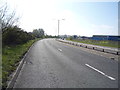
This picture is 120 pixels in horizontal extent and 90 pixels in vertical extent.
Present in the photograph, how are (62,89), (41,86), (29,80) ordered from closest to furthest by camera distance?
(62,89) < (41,86) < (29,80)

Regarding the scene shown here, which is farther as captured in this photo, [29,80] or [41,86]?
[29,80]

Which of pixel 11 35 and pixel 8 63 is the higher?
pixel 11 35

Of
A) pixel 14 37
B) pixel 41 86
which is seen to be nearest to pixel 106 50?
pixel 14 37

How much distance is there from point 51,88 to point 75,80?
1.54 m

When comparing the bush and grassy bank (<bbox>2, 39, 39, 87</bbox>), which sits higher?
the bush

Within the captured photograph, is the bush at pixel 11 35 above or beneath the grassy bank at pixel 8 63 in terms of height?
above

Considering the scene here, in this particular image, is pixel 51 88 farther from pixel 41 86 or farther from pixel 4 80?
pixel 4 80

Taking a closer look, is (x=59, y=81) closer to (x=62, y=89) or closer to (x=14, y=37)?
(x=62, y=89)

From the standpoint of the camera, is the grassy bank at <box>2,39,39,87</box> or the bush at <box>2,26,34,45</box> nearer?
the grassy bank at <box>2,39,39,87</box>

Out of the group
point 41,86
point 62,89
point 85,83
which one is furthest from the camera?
point 85,83

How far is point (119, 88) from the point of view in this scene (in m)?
6.31

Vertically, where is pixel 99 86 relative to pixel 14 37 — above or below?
below

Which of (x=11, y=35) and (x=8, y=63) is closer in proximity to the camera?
(x=8, y=63)

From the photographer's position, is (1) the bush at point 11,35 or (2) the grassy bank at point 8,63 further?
(1) the bush at point 11,35
